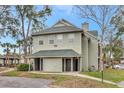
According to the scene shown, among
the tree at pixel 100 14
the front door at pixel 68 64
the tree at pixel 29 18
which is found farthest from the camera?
the tree at pixel 29 18

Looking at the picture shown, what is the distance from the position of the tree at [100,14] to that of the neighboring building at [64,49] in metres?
1.60

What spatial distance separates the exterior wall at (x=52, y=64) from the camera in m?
21.9

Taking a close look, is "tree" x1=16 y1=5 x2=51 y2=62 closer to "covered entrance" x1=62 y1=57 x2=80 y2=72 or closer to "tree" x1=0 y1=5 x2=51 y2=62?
"tree" x1=0 y1=5 x2=51 y2=62

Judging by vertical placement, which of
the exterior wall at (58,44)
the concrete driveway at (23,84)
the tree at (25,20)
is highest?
the tree at (25,20)

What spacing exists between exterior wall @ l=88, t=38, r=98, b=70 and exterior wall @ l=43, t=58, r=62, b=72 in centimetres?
363

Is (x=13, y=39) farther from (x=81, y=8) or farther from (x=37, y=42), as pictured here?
(x=81, y=8)

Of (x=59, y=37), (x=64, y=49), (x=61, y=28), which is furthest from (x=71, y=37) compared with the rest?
(x=61, y=28)

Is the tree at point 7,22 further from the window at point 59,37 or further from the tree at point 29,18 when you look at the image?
the window at point 59,37

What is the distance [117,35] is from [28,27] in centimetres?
1132

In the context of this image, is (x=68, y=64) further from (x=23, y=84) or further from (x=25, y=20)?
(x=23, y=84)

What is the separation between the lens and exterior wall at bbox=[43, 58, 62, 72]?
861 inches

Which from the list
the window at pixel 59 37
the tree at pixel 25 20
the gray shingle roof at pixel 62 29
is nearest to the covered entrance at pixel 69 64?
the window at pixel 59 37

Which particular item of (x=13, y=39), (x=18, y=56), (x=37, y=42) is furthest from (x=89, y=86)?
(x=18, y=56)

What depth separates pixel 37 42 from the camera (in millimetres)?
23812
